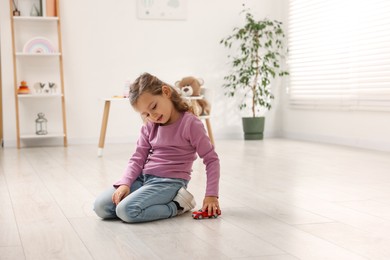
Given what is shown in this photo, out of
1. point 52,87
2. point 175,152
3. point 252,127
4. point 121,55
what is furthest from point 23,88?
point 175,152

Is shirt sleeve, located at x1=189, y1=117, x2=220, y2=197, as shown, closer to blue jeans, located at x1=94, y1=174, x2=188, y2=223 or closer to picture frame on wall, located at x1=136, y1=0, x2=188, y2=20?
blue jeans, located at x1=94, y1=174, x2=188, y2=223

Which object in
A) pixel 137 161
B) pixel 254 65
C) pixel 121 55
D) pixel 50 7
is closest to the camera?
pixel 137 161

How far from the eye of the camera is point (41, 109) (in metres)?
5.71

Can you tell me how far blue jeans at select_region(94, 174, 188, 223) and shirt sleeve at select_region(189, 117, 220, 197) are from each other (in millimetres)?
152

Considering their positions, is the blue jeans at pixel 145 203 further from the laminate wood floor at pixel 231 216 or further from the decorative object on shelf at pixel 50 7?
the decorative object on shelf at pixel 50 7

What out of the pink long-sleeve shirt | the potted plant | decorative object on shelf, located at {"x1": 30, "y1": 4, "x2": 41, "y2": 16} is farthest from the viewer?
the potted plant

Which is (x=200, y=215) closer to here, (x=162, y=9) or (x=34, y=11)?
(x=34, y=11)

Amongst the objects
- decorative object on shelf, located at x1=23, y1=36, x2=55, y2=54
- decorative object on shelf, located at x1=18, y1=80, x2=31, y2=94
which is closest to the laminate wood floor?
decorative object on shelf, located at x1=18, y1=80, x2=31, y2=94

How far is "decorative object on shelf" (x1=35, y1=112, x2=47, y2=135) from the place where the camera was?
221 inches

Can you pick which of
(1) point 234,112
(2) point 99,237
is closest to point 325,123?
(1) point 234,112

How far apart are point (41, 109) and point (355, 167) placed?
3137 mm

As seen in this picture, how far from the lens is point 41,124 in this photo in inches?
223

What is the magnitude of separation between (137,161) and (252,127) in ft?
12.4

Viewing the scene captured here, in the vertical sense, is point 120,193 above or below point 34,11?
below
